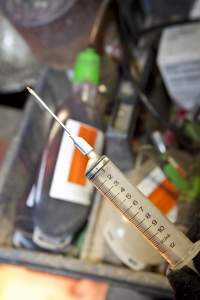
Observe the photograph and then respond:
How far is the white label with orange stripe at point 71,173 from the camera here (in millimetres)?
634

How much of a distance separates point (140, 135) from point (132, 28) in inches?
8.9

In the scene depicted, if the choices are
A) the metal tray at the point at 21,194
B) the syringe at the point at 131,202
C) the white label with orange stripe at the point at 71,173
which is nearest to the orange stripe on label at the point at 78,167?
the white label with orange stripe at the point at 71,173

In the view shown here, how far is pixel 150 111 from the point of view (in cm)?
75

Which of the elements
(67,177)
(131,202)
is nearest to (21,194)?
(67,177)

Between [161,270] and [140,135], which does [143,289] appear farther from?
[140,135]

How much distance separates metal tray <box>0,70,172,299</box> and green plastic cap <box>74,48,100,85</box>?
0.40 ft

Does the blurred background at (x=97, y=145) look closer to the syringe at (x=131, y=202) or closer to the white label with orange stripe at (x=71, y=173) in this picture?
the white label with orange stripe at (x=71, y=173)

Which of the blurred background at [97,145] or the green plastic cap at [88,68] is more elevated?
the green plastic cap at [88,68]

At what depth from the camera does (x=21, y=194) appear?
730 millimetres

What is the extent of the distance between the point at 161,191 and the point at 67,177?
130 millimetres

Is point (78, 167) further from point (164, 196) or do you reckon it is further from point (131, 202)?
point (131, 202)

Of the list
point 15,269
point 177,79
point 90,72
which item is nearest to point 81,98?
point 90,72

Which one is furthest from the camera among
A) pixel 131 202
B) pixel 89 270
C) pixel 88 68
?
pixel 88 68

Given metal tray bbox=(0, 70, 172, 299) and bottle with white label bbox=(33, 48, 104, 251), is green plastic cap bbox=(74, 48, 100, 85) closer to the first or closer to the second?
bottle with white label bbox=(33, 48, 104, 251)
